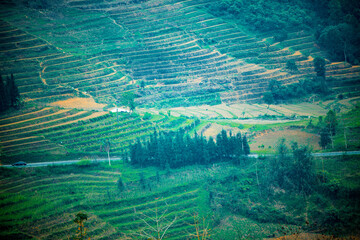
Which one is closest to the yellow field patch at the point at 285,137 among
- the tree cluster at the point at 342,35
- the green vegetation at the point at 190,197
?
the green vegetation at the point at 190,197

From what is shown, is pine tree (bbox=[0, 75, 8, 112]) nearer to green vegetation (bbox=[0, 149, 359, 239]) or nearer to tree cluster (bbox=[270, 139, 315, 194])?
green vegetation (bbox=[0, 149, 359, 239])

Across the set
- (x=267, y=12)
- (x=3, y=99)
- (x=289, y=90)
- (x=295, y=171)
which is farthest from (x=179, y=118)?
(x=267, y=12)

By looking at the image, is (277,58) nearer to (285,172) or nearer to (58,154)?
(285,172)

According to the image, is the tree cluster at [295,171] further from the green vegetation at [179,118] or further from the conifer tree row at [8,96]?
the conifer tree row at [8,96]

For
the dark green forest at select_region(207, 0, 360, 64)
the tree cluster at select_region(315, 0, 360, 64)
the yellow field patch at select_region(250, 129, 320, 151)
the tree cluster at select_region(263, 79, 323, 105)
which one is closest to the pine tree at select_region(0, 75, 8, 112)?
the yellow field patch at select_region(250, 129, 320, 151)

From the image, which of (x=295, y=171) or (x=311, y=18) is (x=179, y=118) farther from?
(x=311, y=18)

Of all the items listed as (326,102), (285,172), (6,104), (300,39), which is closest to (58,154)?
(6,104)

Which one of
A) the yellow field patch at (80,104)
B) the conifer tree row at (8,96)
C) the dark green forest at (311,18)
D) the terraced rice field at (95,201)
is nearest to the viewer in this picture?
the terraced rice field at (95,201)
